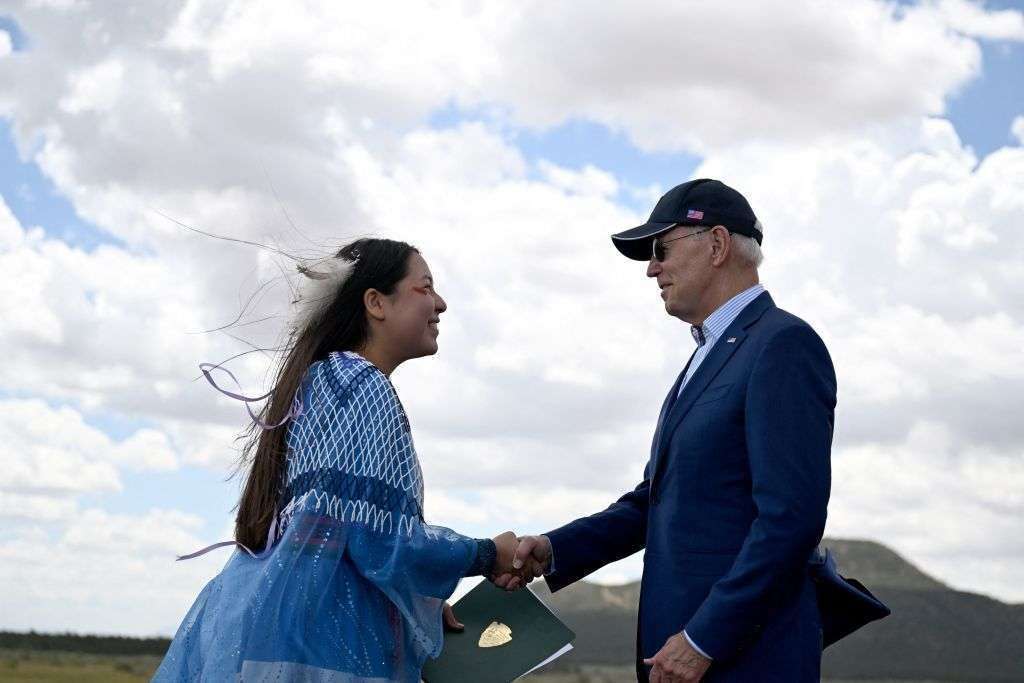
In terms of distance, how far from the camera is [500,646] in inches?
184

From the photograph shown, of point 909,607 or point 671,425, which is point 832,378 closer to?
point 671,425

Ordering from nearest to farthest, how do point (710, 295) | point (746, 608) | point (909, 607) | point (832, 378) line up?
point (746, 608) < point (832, 378) < point (710, 295) < point (909, 607)

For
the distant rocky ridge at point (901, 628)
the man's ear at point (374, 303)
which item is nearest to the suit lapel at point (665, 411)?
the man's ear at point (374, 303)

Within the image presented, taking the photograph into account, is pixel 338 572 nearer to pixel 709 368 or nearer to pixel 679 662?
pixel 679 662

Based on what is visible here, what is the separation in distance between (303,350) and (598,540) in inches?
63.4

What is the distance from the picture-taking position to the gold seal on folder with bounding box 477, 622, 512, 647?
4.70 m

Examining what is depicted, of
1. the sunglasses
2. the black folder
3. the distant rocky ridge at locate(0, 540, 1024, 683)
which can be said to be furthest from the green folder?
the distant rocky ridge at locate(0, 540, 1024, 683)

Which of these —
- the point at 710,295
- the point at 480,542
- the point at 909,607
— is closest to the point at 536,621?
the point at 480,542

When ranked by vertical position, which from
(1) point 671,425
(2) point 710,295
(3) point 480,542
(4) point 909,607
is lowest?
(3) point 480,542

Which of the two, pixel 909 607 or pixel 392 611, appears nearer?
pixel 392 611

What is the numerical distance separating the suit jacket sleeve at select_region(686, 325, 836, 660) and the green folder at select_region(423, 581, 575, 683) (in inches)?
33.5

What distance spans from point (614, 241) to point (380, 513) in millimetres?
1508

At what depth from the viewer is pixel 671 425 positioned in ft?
14.4

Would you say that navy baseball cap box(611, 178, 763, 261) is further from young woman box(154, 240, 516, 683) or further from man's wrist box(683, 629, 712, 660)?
man's wrist box(683, 629, 712, 660)
